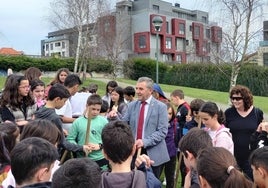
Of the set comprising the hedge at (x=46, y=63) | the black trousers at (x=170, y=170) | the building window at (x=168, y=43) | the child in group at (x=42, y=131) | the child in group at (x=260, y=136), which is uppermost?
the building window at (x=168, y=43)

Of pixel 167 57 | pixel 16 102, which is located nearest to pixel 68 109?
pixel 16 102

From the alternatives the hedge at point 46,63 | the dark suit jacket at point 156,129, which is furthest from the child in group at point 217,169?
the hedge at point 46,63

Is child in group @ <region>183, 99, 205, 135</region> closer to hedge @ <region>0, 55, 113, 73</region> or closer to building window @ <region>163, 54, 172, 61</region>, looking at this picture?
hedge @ <region>0, 55, 113, 73</region>

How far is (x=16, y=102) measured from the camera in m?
4.89

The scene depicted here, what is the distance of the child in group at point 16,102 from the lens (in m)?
4.80

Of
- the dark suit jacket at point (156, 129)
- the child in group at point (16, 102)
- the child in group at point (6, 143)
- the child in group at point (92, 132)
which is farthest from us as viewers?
the dark suit jacket at point (156, 129)

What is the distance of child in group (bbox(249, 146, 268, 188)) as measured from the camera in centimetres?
262

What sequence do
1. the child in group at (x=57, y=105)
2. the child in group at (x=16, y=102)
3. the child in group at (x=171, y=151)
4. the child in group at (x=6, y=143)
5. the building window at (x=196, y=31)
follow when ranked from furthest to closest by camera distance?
the building window at (x=196, y=31) < the child in group at (x=171, y=151) < the child in group at (x=16, y=102) < the child in group at (x=57, y=105) < the child in group at (x=6, y=143)

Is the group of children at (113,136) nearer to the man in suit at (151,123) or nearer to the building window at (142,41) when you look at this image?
the man in suit at (151,123)

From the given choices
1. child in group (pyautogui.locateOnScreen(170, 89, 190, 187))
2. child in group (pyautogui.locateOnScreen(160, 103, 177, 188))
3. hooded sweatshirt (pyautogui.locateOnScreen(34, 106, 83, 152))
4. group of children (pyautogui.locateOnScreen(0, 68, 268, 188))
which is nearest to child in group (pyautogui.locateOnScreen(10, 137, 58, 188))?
group of children (pyautogui.locateOnScreen(0, 68, 268, 188))

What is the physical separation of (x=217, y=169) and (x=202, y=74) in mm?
33216

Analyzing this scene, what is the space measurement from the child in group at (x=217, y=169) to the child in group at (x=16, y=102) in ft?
9.32

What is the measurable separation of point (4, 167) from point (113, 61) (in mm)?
33378

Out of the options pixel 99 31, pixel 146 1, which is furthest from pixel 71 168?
pixel 146 1
